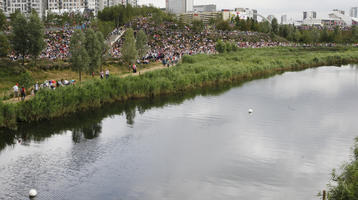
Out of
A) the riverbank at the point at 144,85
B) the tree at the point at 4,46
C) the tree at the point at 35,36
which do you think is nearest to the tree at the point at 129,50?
the riverbank at the point at 144,85

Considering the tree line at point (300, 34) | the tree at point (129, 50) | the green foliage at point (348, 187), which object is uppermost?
the tree line at point (300, 34)

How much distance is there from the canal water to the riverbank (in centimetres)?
127

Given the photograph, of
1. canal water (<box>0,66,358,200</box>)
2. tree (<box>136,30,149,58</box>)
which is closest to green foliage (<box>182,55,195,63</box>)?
tree (<box>136,30,149,58</box>)

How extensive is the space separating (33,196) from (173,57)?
5157 centimetres

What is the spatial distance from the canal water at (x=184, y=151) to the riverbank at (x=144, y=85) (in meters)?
1.27

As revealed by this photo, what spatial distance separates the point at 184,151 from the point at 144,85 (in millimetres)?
20772

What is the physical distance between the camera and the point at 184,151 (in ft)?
91.4

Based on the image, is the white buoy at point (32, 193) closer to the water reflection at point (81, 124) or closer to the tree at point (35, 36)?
the water reflection at point (81, 124)

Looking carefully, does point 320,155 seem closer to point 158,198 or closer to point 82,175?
point 158,198

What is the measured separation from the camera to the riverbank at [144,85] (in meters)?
34.2

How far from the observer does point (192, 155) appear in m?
27.2

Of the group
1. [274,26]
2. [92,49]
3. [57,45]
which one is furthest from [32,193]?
[274,26]

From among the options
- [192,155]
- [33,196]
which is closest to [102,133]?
[192,155]

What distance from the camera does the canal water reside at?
21.9 meters
